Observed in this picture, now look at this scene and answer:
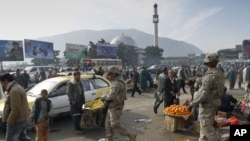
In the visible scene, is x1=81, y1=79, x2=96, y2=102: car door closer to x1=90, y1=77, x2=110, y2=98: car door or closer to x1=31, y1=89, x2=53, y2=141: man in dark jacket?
x1=90, y1=77, x2=110, y2=98: car door

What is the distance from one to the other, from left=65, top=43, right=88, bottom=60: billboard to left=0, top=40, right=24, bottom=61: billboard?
768 centimetres

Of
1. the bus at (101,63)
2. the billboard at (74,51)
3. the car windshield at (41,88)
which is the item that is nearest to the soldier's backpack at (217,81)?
the car windshield at (41,88)

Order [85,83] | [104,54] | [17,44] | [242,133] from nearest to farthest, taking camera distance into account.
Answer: [242,133] → [85,83] → [17,44] → [104,54]

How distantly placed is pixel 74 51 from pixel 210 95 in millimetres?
39188

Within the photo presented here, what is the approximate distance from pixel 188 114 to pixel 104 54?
41249 millimetres

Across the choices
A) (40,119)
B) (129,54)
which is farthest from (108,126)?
(129,54)

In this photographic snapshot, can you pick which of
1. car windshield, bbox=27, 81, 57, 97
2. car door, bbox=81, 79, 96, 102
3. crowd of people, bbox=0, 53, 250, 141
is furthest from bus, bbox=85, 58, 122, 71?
crowd of people, bbox=0, 53, 250, 141

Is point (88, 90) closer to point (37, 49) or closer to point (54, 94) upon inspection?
point (54, 94)

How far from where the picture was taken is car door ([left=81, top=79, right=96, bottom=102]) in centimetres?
899

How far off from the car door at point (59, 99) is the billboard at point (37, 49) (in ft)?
92.7

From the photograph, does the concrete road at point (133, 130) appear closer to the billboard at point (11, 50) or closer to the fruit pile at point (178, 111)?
the fruit pile at point (178, 111)

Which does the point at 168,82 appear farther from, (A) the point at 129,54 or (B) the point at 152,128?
(A) the point at 129,54

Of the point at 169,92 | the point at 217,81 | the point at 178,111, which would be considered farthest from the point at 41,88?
the point at 217,81

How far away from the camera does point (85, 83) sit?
9.12m
